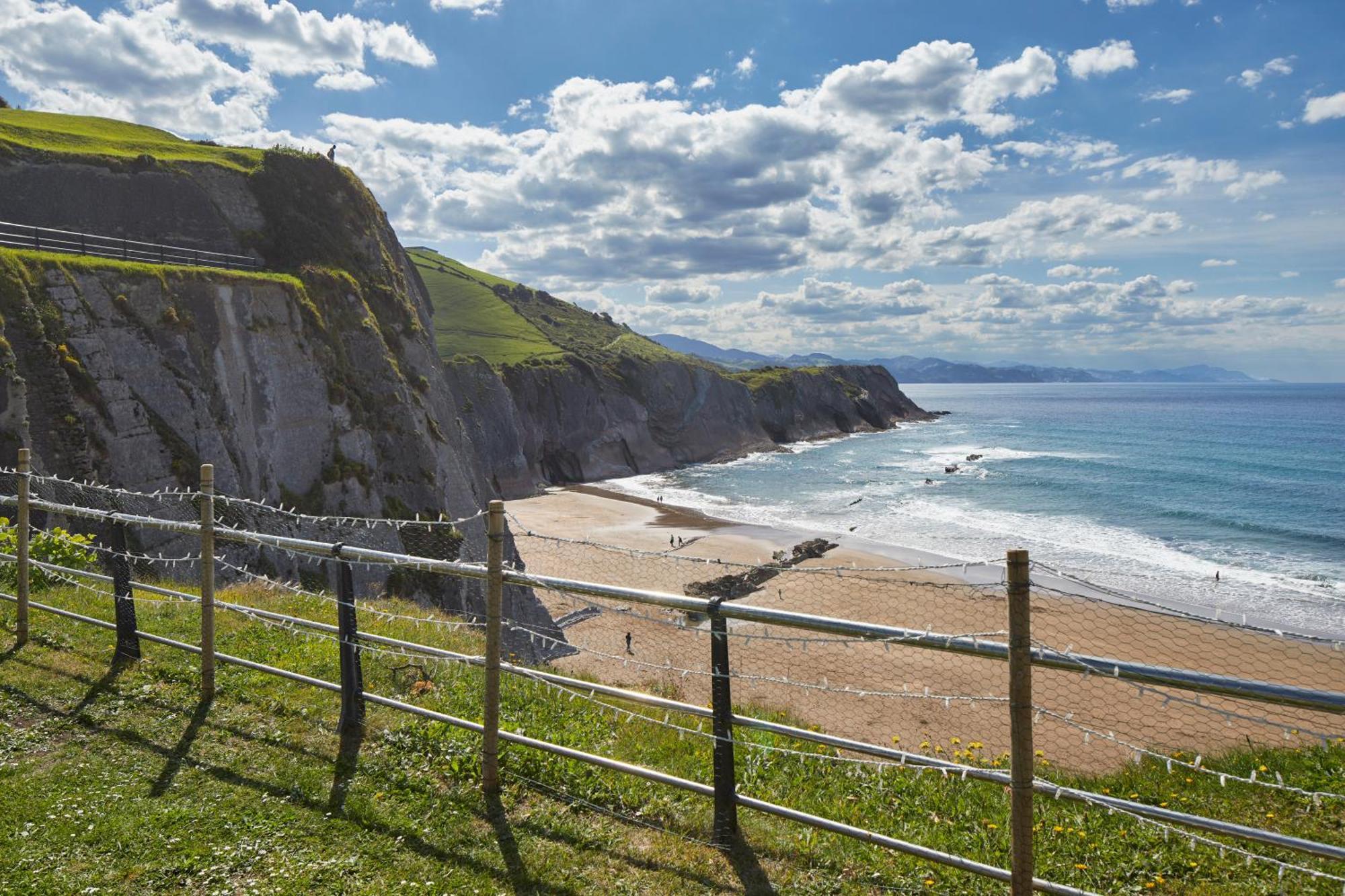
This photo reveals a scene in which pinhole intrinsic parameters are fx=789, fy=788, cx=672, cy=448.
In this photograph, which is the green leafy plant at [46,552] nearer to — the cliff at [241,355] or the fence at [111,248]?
the cliff at [241,355]

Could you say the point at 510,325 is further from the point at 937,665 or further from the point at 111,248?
the point at 937,665

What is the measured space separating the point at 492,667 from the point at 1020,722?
355cm

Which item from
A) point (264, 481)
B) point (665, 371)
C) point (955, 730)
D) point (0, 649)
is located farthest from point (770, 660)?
point (665, 371)

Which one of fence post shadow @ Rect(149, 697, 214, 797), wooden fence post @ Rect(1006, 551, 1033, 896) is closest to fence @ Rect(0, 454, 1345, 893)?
wooden fence post @ Rect(1006, 551, 1033, 896)

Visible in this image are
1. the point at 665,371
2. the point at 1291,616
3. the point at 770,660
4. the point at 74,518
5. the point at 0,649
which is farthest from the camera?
the point at 665,371

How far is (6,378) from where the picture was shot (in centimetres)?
1805

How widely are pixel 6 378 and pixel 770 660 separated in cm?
2024

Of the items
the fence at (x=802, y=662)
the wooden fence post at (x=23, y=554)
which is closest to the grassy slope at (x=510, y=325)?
the fence at (x=802, y=662)

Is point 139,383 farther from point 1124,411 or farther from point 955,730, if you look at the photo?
point 1124,411

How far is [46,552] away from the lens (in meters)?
11.5

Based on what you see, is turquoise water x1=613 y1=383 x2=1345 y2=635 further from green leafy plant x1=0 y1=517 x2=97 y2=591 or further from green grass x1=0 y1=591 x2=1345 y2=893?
green leafy plant x1=0 y1=517 x2=97 y2=591

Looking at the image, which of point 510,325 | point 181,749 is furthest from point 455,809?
point 510,325

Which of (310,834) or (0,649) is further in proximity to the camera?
(0,649)

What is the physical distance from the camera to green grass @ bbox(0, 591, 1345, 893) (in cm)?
475
